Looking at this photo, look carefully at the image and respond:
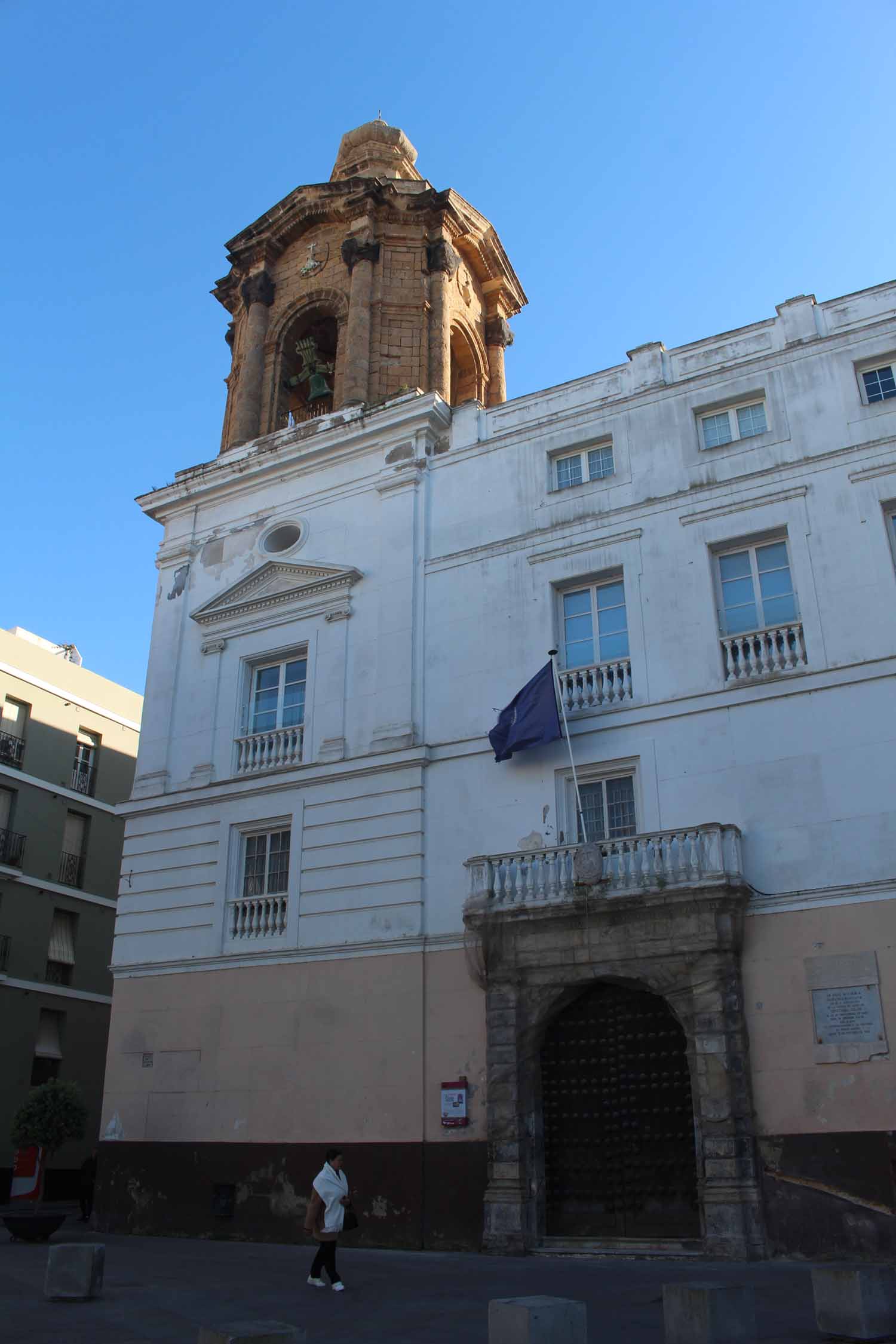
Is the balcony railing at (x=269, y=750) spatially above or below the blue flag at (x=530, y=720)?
above

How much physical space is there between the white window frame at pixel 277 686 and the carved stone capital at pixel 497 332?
11317mm

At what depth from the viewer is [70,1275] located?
10.7m

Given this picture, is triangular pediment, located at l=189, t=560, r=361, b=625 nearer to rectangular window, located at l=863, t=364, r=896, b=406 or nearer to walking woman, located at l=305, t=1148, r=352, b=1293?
rectangular window, located at l=863, t=364, r=896, b=406

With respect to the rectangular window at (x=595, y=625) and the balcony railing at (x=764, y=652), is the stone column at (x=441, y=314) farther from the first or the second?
the balcony railing at (x=764, y=652)

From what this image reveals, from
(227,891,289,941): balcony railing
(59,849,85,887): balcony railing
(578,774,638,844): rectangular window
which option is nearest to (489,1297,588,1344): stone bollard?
(578,774,638,844): rectangular window

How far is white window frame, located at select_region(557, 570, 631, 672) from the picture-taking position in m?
18.2

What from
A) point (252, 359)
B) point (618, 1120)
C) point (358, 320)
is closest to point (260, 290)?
point (252, 359)

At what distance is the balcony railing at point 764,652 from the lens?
16516 mm

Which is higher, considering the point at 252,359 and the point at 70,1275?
the point at 252,359

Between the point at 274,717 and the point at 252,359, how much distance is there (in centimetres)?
968

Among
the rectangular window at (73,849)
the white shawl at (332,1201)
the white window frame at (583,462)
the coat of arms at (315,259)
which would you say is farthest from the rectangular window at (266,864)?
the coat of arms at (315,259)

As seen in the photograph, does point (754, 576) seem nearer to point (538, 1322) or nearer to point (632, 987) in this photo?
point (632, 987)

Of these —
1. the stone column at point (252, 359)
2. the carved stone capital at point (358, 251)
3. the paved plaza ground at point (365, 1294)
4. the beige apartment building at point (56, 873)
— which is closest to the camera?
the paved plaza ground at point (365, 1294)

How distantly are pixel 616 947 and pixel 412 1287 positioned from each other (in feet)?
17.4
